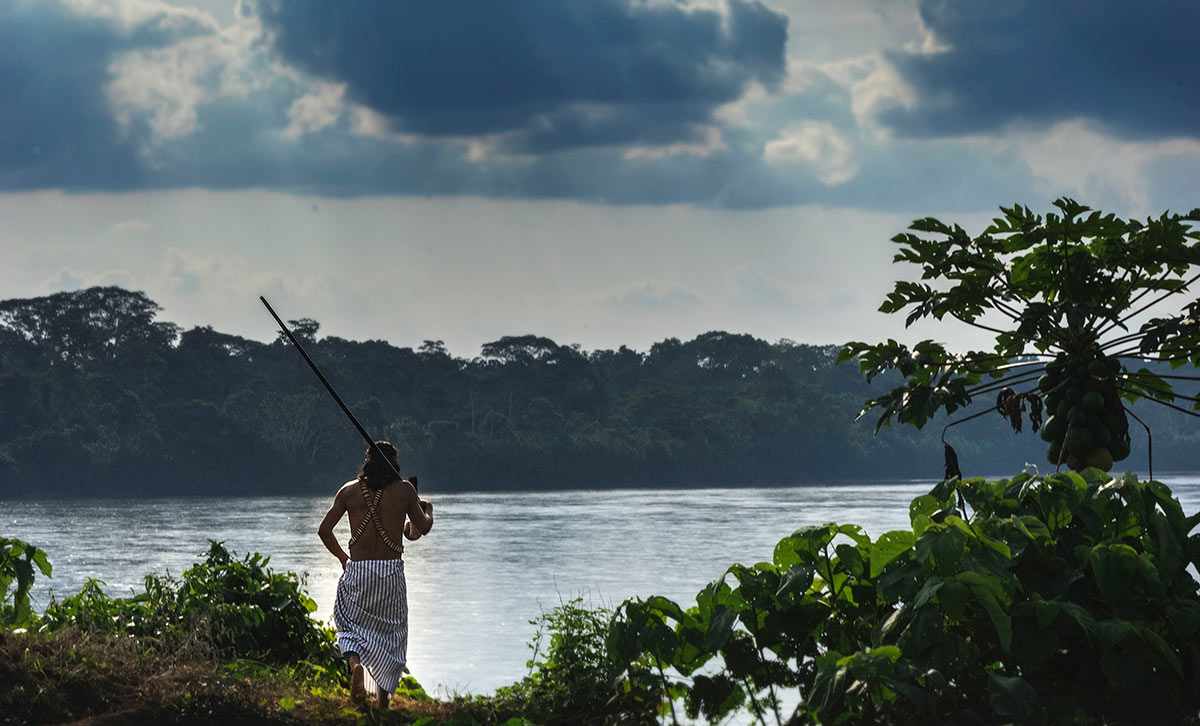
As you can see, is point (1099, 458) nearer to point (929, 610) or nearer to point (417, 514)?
point (929, 610)

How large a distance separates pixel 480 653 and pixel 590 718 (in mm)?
9327

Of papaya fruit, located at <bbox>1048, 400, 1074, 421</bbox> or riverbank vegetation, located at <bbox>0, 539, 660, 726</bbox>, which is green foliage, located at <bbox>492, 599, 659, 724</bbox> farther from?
papaya fruit, located at <bbox>1048, 400, 1074, 421</bbox>

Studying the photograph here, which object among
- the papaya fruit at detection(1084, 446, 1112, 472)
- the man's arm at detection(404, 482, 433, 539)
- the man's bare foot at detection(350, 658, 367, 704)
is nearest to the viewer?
the man's bare foot at detection(350, 658, 367, 704)

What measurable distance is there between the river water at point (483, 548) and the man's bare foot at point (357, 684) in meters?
0.77

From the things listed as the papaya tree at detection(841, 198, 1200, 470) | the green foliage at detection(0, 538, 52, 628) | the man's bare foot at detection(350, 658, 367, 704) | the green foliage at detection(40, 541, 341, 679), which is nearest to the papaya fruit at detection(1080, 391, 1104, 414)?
the papaya tree at detection(841, 198, 1200, 470)

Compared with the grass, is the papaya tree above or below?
above

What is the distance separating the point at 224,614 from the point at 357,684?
1.01m

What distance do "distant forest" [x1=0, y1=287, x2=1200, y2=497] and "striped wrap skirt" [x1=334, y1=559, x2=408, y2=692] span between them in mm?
79986

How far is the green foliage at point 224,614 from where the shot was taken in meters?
8.15

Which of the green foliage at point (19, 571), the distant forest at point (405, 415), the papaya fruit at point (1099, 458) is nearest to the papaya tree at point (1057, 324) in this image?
the papaya fruit at point (1099, 458)

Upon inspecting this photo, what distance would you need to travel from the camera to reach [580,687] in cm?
686

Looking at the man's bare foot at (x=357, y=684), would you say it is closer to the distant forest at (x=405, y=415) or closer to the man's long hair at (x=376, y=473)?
the man's long hair at (x=376, y=473)

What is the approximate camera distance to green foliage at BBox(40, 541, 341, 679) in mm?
8148

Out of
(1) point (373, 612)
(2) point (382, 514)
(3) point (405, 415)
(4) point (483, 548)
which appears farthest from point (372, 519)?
(3) point (405, 415)
